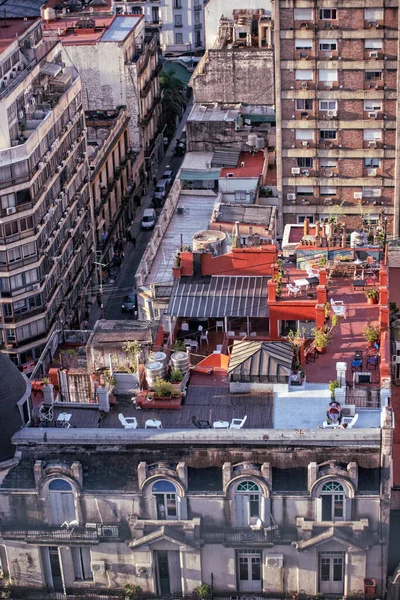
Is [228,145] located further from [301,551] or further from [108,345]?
[301,551]

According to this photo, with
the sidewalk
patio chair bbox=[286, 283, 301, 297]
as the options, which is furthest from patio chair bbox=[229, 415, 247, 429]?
the sidewalk

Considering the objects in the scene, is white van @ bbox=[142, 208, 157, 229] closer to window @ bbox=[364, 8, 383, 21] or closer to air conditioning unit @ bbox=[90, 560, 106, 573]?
window @ bbox=[364, 8, 383, 21]

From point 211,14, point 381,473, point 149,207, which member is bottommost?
point 149,207

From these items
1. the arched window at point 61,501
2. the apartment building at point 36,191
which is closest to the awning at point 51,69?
the apartment building at point 36,191

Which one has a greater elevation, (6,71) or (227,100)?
(6,71)

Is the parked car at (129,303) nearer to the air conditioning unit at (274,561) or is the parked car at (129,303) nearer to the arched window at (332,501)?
the air conditioning unit at (274,561)

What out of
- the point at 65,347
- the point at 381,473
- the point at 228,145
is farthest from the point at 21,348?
the point at 381,473
